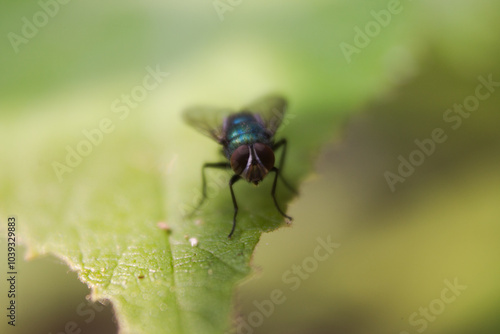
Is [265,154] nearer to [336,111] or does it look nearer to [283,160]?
[283,160]

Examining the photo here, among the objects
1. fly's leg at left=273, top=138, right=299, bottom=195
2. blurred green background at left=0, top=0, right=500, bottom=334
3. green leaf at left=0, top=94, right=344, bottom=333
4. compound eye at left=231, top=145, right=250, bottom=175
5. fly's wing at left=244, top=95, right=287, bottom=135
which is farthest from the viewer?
fly's wing at left=244, top=95, right=287, bottom=135

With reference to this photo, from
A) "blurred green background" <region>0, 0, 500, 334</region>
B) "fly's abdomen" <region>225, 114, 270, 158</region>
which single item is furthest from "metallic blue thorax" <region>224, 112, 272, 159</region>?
"blurred green background" <region>0, 0, 500, 334</region>

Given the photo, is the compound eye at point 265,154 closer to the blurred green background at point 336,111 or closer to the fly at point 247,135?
the fly at point 247,135

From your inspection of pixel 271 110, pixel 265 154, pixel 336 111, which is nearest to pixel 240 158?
pixel 265 154

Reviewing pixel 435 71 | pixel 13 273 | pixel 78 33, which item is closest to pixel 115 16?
pixel 78 33

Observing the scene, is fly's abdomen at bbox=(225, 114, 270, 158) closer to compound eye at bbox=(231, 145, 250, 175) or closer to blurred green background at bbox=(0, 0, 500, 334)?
compound eye at bbox=(231, 145, 250, 175)

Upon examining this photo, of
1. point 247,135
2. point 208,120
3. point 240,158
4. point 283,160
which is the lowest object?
point 283,160
